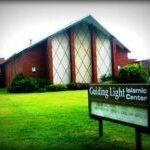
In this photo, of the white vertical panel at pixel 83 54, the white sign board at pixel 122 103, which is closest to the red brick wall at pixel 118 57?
the white vertical panel at pixel 83 54

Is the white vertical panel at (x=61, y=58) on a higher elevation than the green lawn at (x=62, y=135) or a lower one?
higher

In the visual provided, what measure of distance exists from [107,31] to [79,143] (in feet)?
105

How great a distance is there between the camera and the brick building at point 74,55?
121 feet

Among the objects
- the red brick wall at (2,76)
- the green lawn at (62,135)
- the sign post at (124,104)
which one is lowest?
the green lawn at (62,135)

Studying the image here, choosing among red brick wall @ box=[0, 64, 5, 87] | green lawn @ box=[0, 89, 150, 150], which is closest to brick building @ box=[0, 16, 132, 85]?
red brick wall @ box=[0, 64, 5, 87]

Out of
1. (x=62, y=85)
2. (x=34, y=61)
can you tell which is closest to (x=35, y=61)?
(x=34, y=61)

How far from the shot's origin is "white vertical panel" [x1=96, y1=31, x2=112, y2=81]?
128ft

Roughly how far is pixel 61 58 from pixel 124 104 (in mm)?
30175

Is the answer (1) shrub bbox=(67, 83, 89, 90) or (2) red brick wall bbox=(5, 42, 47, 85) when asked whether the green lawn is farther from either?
(2) red brick wall bbox=(5, 42, 47, 85)

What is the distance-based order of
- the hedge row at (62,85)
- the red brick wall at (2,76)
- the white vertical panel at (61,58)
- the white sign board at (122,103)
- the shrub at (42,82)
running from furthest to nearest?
the red brick wall at (2,76) < the white vertical panel at (61,58) < the shrub at (42,82) < the hedge row at (62,85) < the white sign board at (122,103)

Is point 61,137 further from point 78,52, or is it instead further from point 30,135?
point 78,52

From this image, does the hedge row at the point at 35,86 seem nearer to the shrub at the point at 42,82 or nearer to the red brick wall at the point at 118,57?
the shrub at the point at 42,82

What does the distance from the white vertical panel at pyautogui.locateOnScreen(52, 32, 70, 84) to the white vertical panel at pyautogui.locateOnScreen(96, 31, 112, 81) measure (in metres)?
3.58

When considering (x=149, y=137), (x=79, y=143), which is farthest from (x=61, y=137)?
(x=149, y=137)
